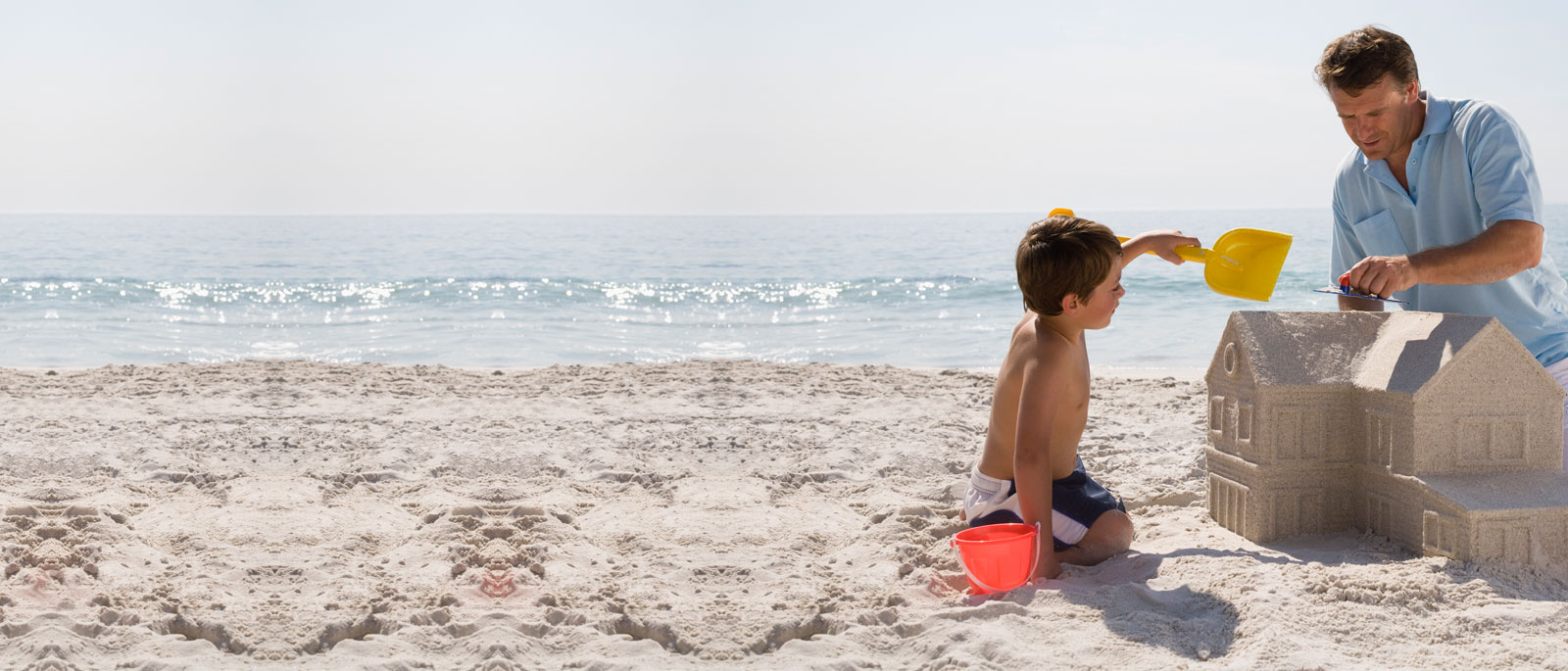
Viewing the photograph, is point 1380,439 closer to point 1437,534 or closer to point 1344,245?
point 1437,534

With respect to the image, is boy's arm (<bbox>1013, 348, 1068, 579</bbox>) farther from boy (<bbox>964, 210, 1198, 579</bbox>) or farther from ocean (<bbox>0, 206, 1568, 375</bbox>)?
ocean (<bbox>0, 206, 1568, 375</bbox>)

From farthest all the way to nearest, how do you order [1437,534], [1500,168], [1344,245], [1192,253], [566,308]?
[566,308]
[1344,245]
[1192,253]
[1500,168]
[1437,534]

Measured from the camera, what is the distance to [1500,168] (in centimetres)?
287

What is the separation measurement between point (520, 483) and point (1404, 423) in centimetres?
314

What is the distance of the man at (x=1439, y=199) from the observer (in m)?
2.79

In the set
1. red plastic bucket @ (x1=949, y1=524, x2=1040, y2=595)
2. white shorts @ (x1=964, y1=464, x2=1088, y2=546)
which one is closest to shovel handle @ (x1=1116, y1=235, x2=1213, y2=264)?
white shorts @ (x1=964, y1=464, x2=1088, y2=546)

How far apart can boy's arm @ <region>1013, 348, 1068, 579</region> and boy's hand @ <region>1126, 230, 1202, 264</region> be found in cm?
47

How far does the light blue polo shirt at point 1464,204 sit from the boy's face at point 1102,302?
1.04 meters

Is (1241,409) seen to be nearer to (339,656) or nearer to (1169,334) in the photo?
(339,656)

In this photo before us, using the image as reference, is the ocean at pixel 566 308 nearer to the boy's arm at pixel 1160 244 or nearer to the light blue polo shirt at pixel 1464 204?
the light blue polo shirt at pixel 1464 204

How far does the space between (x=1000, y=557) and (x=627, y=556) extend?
1.25 metres

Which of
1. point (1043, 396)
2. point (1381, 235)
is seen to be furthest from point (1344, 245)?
point (1043, 396)

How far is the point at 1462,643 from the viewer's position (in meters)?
2.30

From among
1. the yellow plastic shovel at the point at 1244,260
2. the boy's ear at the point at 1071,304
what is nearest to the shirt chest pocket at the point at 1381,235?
the yellow plastic shovel at the point at 1244,260
